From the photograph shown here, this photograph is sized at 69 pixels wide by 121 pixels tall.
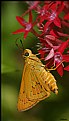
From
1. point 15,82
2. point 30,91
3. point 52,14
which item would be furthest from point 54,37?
point 15,82

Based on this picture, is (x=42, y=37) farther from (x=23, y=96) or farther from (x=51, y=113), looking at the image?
(x=51, y=113)

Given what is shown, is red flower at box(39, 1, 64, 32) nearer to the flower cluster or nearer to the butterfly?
the flower cluster

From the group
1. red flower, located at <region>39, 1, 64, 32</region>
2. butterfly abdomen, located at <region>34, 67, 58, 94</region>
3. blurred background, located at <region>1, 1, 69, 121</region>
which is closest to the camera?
butterfly abdomen, located at <region>34, 67, 58, 94</region>

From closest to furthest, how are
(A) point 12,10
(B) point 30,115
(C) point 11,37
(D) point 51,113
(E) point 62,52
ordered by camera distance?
(E) point 62,52, (D) point 51,113, (B) point 30,115, (C) point 11,37, (A) point 12,10

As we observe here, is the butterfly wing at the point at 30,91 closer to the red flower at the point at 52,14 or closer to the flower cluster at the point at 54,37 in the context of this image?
the flower cluster at the point at 54,37

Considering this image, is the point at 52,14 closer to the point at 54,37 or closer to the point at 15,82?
the point at 54,37

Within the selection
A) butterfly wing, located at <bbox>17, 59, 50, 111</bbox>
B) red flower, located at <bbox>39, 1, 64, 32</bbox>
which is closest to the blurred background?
butterfly wing, located at <bbox>17, 59, 50, 111</bbox>

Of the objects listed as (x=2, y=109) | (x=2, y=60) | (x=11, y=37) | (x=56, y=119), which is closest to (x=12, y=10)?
(x=11, y=37)
